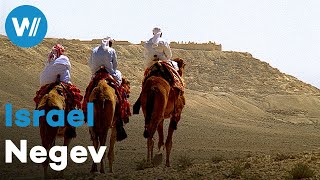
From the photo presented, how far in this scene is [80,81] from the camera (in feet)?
146

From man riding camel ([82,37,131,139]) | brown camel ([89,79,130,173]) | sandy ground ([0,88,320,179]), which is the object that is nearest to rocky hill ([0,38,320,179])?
sandy ground ([0,88,320,179])

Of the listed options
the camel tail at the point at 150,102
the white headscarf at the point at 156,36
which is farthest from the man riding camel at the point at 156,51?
the camel tail at the point at 150,102

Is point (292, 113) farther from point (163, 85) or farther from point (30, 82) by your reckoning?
point (163, 85)

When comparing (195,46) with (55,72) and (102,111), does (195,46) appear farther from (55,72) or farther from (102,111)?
(102,111)

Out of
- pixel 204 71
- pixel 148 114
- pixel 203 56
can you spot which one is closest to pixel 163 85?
pixel 148 114

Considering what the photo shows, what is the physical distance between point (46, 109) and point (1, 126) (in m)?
13.3

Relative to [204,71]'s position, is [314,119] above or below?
below

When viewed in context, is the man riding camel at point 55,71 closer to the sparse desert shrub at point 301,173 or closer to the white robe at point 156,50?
the white robe at point 156,50

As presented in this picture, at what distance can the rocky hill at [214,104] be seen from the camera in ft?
71.5

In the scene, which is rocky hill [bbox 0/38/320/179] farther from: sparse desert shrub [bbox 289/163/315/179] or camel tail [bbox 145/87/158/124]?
camel tail [bbox 145/87/158/124]

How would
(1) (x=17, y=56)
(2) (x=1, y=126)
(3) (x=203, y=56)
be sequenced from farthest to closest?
(3) (x=203, y=56), (1) (x=17, y=56), (2) (x=1, y=126)

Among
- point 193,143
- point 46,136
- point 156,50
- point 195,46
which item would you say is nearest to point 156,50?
point 156,50

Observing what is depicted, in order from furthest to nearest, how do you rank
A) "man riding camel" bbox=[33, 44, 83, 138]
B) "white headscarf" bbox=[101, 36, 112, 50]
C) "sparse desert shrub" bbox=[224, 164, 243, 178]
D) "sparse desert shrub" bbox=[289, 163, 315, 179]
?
"white headscarf" bbox=[101, 36, 112, 50] < "man riding camel" bbox=[33, 44, 83, 138] < "sparse desert shrub" bbox=[224, 164, 243, 178] < "sparse desert shrub" bbox=[289, 163, 315, 179]

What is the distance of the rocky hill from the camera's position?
21781mm
